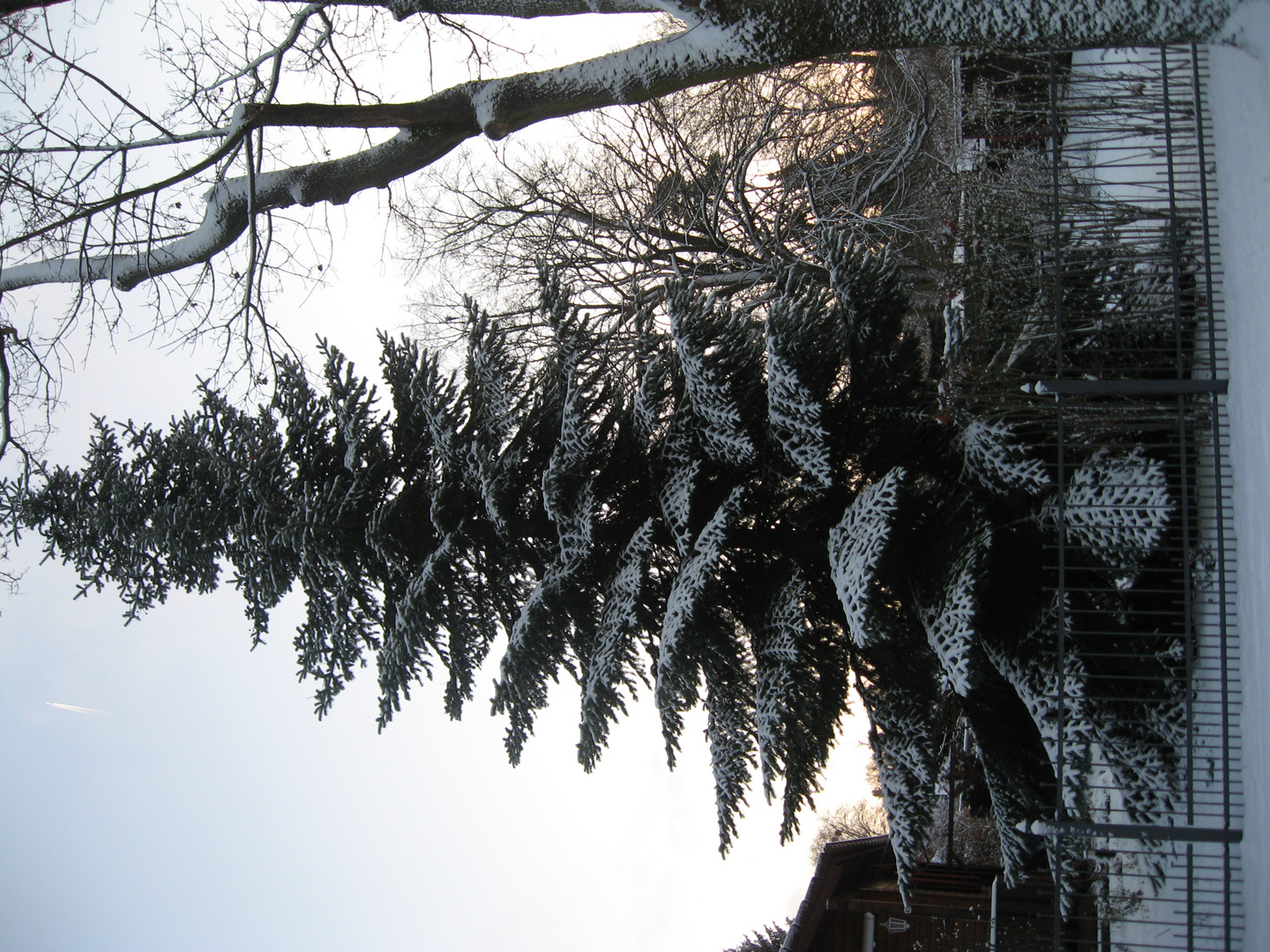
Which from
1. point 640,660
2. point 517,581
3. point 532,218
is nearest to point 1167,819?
point 640,660

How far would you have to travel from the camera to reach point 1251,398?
4371 mm

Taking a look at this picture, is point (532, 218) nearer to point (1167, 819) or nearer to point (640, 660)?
point (640, 660)

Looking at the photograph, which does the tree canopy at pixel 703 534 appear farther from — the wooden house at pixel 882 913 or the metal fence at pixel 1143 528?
the wooden house at pixel 882 913

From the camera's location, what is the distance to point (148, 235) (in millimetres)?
6305

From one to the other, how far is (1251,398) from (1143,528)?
0.99 metres

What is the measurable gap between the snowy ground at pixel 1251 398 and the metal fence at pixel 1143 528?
0.13 meters

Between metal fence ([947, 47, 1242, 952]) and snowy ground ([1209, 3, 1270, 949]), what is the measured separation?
13cm

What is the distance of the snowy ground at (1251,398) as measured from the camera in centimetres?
418

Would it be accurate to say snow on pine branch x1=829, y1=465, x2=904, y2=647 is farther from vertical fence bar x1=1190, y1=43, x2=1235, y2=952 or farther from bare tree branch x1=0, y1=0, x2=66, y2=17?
bare tree branch x1=0, y1=0, x2=66, y2=17

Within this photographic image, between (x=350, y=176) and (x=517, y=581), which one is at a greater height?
(x=350, y=176)

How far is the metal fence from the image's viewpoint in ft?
14.3

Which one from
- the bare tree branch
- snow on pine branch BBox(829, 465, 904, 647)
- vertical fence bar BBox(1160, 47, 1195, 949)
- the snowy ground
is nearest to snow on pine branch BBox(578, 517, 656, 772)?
snow on pine branch BBox(829, 465, 904, 647)

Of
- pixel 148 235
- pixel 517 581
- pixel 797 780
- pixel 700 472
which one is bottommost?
pixel 797 780

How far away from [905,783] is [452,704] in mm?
2978
